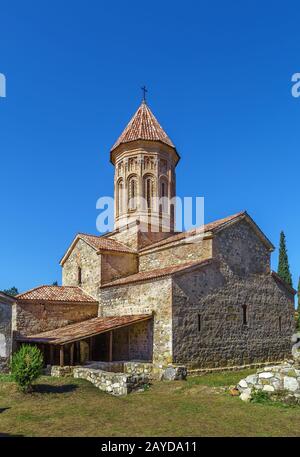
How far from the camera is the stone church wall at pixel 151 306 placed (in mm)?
15539

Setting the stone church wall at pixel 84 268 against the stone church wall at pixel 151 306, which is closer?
the stone church wall at pixel 151 306

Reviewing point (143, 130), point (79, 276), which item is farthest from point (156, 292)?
point (143, 130)

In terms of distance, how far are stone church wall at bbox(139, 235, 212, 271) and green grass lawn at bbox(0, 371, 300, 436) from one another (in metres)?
6.31

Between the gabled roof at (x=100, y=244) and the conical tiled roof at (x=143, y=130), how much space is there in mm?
5622

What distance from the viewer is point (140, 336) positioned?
16781mm

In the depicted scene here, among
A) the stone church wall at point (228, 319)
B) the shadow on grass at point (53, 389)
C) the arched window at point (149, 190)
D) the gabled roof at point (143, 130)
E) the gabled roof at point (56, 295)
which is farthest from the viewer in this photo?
the gabled roof at point (143, 130)

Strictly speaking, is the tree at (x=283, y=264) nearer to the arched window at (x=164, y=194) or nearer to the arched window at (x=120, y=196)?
the arched window at (x=164, y=194)

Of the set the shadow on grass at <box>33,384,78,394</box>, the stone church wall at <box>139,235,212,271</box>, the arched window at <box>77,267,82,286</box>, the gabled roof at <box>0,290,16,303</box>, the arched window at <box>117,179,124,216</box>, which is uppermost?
the arched window at <box>117,179,124,216</box>

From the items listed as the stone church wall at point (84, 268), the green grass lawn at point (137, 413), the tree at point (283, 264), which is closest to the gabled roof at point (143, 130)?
the stone church wall at point (84, 268)

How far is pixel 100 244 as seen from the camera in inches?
832

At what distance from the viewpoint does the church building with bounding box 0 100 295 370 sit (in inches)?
632

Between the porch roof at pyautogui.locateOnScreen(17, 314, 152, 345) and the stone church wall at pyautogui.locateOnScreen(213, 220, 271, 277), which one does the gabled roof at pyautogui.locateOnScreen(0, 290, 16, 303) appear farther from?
the stone church wall at pyautogui.locateOnScreen(213, 220, 271, 277)

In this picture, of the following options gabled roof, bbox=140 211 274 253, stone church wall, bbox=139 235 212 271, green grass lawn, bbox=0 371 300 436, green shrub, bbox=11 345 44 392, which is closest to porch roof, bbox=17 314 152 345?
green grass lawn, bbox=0 371 300 436
